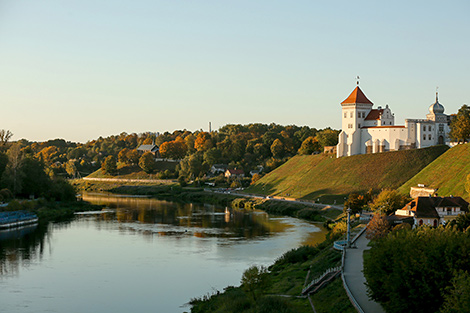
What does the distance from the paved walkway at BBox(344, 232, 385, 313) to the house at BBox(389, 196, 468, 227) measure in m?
8.33

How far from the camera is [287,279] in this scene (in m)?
33.4

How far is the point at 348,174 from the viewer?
87.1 m

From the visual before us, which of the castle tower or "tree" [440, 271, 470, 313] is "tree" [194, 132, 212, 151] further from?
"tree" [440, 271, 470, 313]

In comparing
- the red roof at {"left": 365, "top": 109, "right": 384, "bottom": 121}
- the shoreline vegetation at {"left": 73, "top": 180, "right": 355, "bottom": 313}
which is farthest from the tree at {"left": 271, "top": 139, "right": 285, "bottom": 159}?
the shoreline vegetation at {"left": 73, "top": 180, "right": 355, "bottom": 313}

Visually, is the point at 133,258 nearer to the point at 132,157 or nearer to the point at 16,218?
the point at 16,218

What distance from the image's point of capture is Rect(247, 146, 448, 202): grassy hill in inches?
3182

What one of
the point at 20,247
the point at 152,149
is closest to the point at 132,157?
the point at 152,149

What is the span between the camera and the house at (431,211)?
45969mm

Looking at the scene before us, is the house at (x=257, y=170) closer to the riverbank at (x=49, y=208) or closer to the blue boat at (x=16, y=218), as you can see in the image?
the riverbank at (x=49, y=208)

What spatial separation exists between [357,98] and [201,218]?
3928 cm

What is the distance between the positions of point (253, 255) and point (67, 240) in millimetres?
19144

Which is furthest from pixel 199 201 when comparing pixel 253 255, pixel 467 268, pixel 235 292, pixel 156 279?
pixel 467 268

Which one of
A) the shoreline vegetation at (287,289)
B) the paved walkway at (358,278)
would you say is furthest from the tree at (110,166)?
the paved walkway at (358,278)

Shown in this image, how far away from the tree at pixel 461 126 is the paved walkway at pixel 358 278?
162ft
